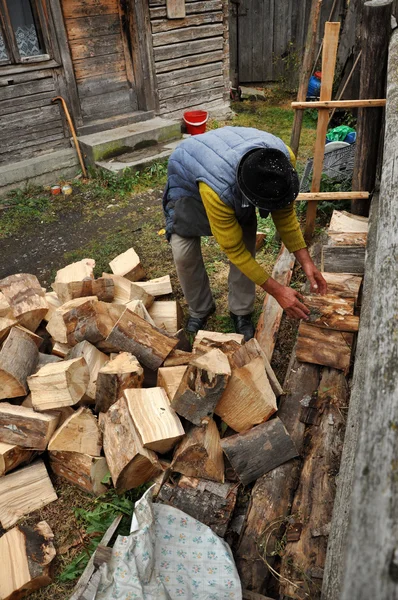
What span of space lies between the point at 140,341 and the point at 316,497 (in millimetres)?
1377

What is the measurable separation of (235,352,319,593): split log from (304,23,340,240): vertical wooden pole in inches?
92.5

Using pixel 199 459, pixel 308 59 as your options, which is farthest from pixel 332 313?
pixel 308 59

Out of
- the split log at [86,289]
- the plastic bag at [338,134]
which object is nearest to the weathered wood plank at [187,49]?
the plastic bag at [338,134]

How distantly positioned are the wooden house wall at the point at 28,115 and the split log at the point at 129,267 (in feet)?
11.7

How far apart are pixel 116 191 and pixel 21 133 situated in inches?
64.9

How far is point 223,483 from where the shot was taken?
2.43m

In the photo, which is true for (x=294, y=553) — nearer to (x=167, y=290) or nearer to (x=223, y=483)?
(x=223, y=483)

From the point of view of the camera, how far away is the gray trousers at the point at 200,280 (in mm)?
3581

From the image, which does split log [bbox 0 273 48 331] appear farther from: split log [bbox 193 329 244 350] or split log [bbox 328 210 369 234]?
split log [bbox 328 210 369 234]

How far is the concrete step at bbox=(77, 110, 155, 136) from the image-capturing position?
7.39 meters

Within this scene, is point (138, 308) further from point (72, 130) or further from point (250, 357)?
point (72, 130)

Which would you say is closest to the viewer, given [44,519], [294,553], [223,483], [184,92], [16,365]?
[294,553]

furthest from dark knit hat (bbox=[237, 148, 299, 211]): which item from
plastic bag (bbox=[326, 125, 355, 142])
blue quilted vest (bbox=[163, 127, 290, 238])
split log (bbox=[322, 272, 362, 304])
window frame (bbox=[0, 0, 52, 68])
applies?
window frame (bbox=[0, 0, 52, 68])

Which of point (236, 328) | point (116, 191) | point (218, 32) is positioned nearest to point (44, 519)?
point (236, 328)
